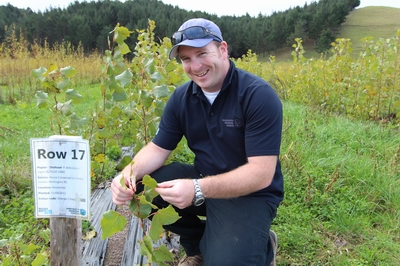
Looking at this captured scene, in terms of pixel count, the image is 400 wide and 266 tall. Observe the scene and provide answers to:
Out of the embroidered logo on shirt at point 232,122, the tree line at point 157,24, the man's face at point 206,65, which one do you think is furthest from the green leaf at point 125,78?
the tree line at point 157,24

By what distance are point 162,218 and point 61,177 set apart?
1.36ft

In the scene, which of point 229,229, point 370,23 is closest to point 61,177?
point 229,229

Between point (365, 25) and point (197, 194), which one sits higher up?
point (365, 25)

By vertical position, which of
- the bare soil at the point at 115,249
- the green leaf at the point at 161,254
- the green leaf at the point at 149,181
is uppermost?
the green leaf at the point at 149,181

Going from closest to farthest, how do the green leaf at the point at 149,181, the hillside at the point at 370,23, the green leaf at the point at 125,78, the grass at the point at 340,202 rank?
the green leaf at the point at 149,181
the green leaf at the point at 125,78
the grass at the point at 340,202
the hillside at the point at 370,23

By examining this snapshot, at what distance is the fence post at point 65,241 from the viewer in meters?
1.18

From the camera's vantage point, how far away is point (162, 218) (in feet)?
4.22

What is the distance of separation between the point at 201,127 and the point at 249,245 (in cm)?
71

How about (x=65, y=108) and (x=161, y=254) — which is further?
(x=65, y=108)

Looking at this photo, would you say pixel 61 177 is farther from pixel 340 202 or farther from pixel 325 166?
pixel 325 166

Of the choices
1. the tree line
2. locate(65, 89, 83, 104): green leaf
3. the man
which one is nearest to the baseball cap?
the man

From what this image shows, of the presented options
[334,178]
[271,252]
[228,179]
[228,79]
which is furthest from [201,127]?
[334,178]

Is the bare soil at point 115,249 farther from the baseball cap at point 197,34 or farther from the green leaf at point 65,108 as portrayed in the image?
the baseball cap at point 197,34

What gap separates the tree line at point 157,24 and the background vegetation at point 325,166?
1366 inches
